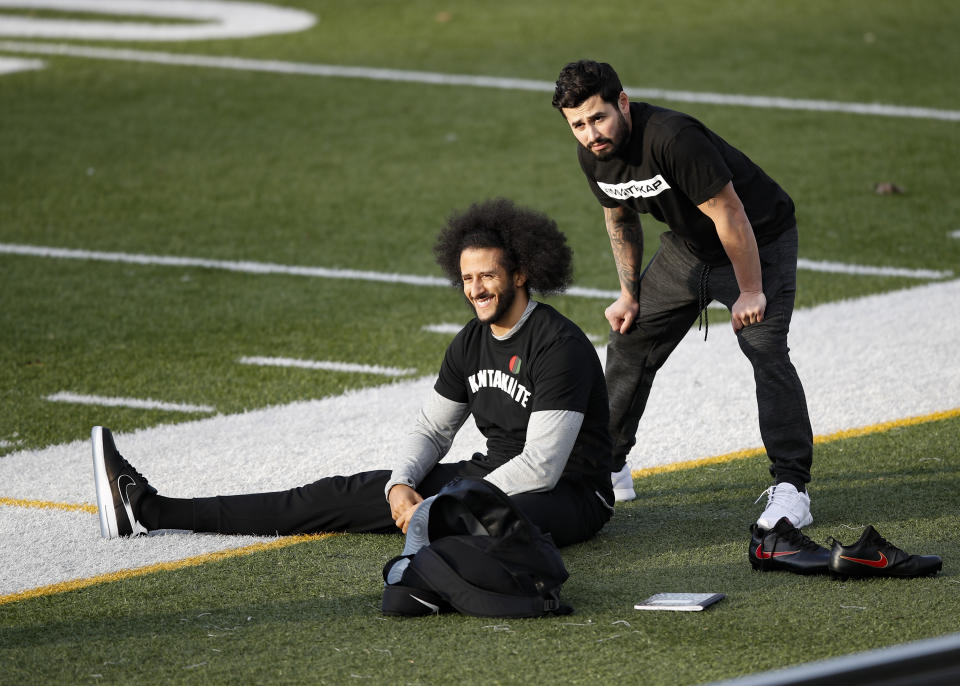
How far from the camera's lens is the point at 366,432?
698 centimetres

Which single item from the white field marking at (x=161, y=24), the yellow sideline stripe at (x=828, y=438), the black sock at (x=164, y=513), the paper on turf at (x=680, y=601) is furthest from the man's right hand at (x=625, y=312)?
the white field marking at (x=161, y=24)

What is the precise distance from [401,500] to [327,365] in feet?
10.2

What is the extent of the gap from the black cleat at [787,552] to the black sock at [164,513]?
207cm

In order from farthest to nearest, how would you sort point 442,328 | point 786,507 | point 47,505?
point 442,328
point 47,505
point 786,507

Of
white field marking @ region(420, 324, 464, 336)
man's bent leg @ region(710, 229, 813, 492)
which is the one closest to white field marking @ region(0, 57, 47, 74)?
white field marking @ region(420, 324, 464, 336)

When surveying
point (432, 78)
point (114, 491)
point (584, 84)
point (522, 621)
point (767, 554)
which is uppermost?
point (432, 78)

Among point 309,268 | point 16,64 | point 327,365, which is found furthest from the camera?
point 16,64

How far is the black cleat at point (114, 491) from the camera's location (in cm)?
548

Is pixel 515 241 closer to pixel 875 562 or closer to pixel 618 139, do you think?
pixel 618 139

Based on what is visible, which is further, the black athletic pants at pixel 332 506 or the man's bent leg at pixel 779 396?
the black athletic pants at pixel 332 506

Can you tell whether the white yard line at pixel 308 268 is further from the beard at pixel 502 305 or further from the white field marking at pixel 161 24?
the white field marking at pixel 161 24

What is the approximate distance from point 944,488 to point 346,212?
24.0 feet

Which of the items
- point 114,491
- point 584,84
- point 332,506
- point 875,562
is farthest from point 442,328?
point 875,562

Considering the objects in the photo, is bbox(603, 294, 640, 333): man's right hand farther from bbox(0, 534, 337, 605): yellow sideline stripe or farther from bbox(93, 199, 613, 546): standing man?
bbox(0, 534, 337, 605): yellow sideline stripe
